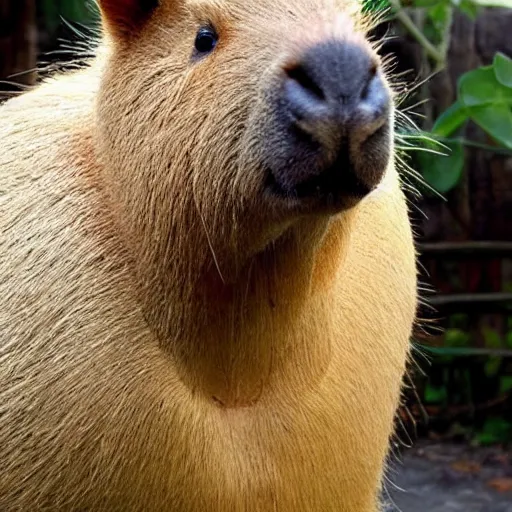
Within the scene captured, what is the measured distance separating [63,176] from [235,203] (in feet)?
1.27

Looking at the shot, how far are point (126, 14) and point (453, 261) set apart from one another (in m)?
2.78

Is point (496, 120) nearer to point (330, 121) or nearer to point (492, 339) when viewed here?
point (492, 339)

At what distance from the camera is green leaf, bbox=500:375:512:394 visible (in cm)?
386

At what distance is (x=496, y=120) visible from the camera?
109 inches

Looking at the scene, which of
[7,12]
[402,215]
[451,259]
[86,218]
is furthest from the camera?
[451,259]

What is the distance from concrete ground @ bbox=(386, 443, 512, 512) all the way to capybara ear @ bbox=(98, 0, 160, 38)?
1956mm

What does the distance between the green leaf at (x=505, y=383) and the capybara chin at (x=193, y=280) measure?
89.5 inches

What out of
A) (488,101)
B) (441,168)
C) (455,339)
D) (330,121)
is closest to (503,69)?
(488,101)

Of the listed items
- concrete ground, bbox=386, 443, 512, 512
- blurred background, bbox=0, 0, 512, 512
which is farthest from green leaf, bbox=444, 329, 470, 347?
concrete ground, bbox=386, 443, 512, 512

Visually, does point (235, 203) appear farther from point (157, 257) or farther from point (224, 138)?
point (157, 257)

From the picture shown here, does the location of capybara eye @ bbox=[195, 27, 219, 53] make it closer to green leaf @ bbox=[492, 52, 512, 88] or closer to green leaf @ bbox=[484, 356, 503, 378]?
green leaf @ bbox=[492, 52, 512, 88]

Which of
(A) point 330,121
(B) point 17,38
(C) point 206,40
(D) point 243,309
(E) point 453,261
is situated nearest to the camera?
(A) point 330,121

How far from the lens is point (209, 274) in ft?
4.75

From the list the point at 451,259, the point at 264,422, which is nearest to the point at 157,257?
the point at 264,422
